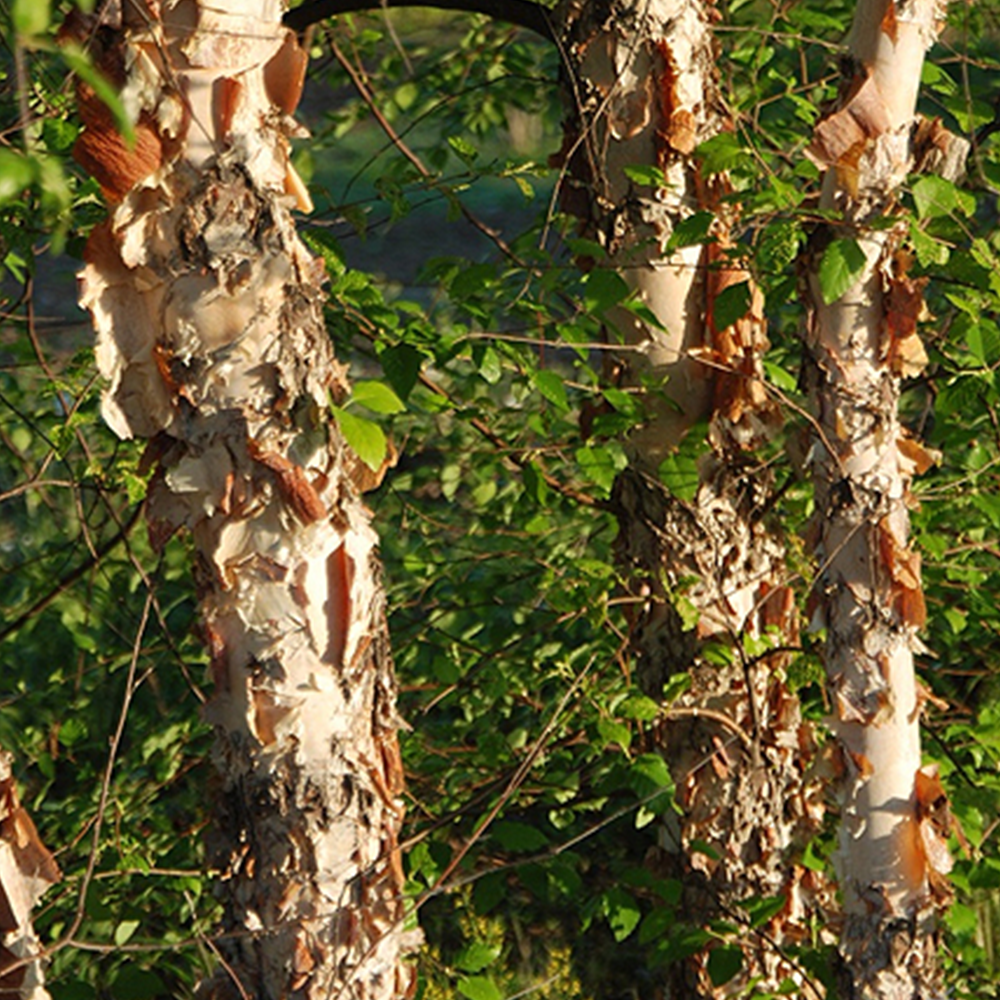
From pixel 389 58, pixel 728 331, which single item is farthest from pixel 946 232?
pixel 389 58

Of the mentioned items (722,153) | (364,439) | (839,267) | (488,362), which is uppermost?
(722,153)

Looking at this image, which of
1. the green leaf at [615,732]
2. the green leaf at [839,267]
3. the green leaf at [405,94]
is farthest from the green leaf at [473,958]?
the green leaf at [405,94]

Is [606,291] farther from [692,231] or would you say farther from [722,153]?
[722,153]

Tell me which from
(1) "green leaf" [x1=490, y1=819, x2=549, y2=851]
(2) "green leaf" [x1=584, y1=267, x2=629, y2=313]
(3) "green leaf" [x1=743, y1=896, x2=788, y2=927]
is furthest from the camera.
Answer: (3) "green leaf" [x1=743, y1=896, x2=788, y2=927]

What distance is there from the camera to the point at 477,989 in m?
2.51

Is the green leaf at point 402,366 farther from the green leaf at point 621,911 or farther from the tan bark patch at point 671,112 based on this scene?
the green leaf at point 621,911

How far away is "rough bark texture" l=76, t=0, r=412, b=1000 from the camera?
6.46 feet

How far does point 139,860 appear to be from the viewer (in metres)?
2.81

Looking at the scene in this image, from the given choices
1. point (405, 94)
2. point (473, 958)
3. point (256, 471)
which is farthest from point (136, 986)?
point (405, 94)

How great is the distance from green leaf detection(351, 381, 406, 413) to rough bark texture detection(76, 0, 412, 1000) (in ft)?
0.12

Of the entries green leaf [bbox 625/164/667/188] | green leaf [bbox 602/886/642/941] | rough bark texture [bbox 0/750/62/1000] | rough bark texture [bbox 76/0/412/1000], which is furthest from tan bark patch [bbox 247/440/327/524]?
green leaf [bbox 602/886/642/941]

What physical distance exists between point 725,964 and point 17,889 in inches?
56.0

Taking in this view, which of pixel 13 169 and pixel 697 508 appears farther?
pixel 697 508

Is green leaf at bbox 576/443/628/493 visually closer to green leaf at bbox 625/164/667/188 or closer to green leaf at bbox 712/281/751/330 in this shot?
green leaf at bbox 712/281/751/330
